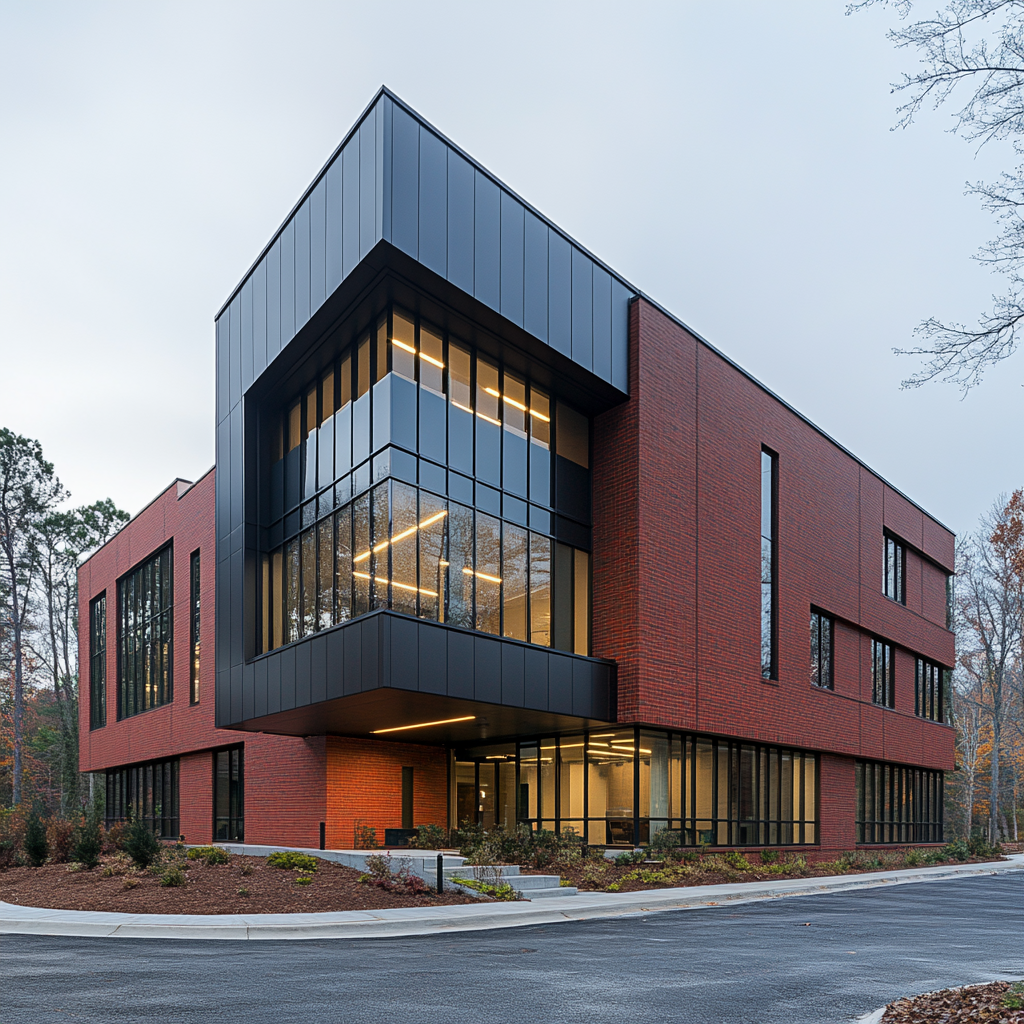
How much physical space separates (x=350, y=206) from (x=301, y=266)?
2933 millimetres

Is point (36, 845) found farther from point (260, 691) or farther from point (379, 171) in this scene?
point (379, 171)

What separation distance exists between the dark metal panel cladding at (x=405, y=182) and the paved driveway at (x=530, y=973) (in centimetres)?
1211

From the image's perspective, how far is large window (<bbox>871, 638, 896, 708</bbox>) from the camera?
35.8 m

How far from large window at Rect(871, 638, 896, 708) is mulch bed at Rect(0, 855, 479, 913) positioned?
22.8m

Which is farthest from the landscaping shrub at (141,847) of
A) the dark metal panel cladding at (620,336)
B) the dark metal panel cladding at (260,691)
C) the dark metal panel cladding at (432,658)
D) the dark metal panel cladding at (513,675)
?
the dark metal panel cladding at (620,336)

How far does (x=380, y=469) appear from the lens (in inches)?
807

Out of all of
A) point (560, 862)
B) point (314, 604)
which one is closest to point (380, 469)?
point (314, 604)

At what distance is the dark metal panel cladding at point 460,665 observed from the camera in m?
19.3

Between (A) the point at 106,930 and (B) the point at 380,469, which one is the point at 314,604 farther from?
(A) the point at 106,930

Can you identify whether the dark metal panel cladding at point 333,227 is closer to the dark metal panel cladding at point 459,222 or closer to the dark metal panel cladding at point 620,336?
the dark metal panel cladding at point 459,222

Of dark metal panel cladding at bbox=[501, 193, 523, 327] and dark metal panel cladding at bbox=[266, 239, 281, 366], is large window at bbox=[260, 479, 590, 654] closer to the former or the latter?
dark metal panel cladding at bbox=[266, 239, 281, 366]

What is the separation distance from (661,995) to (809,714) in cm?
2209

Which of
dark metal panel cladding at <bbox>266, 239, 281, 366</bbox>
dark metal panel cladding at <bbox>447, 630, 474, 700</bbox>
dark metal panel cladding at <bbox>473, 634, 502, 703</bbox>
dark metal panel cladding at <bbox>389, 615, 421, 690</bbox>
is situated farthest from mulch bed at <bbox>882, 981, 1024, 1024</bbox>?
→ dark metal panel cladding at <bbox>266, 239, 281, 366</bbox>

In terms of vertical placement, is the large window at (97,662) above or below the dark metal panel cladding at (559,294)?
below
